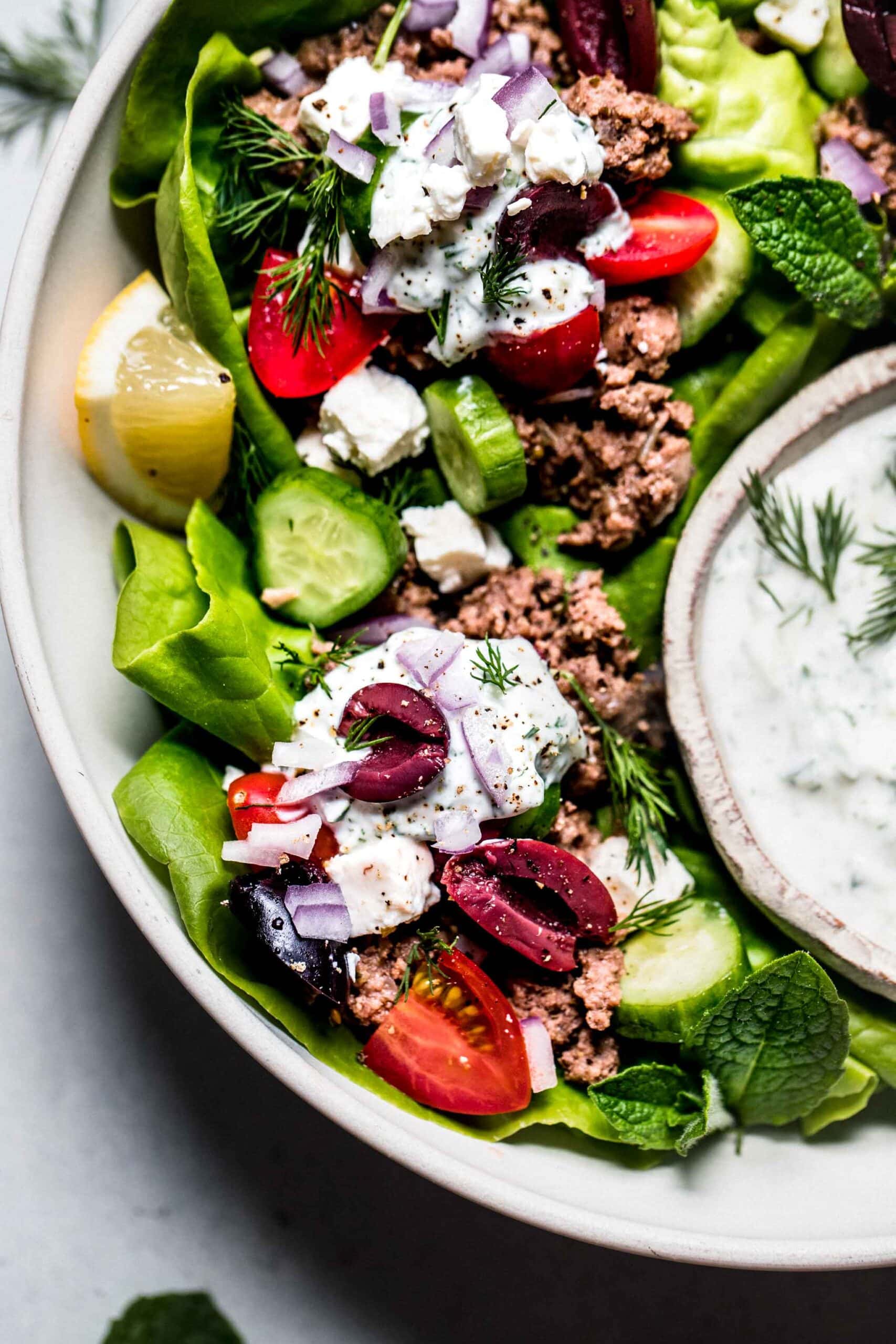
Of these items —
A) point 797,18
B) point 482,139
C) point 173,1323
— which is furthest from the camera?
point 173,1323

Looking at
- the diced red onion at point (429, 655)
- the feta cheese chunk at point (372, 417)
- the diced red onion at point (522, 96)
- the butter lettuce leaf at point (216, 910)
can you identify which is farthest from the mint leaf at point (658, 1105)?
the diced red onion at point (522, 96)

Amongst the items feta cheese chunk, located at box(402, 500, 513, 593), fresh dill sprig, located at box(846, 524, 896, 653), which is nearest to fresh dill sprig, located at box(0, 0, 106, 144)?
feta cheese chunk, located at box(402, 500, 513, 593)

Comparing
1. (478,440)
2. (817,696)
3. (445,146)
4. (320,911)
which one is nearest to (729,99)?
(445,146)

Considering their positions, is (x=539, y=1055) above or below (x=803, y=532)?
below

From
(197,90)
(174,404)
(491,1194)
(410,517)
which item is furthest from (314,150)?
(491,1194)

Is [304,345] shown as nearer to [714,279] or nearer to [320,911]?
[714,279]

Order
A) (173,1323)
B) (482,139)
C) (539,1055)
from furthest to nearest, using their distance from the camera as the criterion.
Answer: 1. (173,1323)
2. (539,1055)
3. (482,139)
